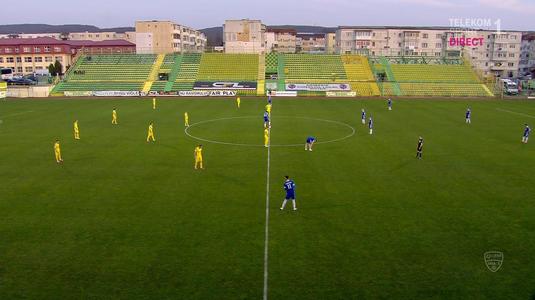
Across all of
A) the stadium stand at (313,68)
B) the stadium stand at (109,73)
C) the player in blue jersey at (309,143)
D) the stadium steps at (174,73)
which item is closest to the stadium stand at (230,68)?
the stadium steps at (174,73)

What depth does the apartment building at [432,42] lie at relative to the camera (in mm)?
123000

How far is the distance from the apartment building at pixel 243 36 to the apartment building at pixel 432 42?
32.2 metres

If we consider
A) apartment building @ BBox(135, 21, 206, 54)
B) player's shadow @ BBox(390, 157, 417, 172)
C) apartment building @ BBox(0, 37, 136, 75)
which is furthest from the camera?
apartment building @ BBox(0, 37, 136, 75)

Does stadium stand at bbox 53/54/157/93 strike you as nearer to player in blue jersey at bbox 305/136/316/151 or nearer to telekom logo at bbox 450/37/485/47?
player in blue jersey at bbox 305/136/316/151

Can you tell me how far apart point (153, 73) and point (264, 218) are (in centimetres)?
7158

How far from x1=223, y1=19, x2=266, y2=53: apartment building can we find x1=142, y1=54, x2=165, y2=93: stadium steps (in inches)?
765

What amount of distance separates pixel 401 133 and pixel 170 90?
49.2m

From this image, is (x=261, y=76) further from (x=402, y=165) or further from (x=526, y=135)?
(x=402, y=165)

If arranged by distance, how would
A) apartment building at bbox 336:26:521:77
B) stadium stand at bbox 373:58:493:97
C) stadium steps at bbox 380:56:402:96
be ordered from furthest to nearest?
apartment building at bbox 336:26:521:77
stadium steps at bbox 380:56:402:96
stadium stand at bbox 373:58:493:97

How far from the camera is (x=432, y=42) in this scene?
12456 cm

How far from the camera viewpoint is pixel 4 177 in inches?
894

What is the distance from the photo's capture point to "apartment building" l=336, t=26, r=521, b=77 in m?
123

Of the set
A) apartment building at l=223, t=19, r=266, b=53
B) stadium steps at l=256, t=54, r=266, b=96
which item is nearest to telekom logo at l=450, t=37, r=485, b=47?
apartment building at l=223, t=19, r=266, b=53

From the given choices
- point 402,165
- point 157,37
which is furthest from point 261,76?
point 402,165
